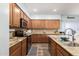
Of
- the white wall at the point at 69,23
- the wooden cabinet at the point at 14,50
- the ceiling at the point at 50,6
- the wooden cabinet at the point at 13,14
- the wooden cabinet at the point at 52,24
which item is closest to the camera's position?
the wooden cabinet at the point at 14,50

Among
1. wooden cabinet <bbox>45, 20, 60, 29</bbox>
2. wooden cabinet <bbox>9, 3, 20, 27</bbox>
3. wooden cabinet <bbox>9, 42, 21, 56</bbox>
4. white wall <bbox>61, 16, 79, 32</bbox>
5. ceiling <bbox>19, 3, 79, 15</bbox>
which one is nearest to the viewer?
wooden cabinet <bbox>9, 42, 21, 56</bbox>

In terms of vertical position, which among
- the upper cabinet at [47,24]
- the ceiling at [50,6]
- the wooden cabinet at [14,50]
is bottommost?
the wooden cabinet at [14,50]

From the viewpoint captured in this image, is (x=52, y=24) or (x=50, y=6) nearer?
(x=50, y=6)

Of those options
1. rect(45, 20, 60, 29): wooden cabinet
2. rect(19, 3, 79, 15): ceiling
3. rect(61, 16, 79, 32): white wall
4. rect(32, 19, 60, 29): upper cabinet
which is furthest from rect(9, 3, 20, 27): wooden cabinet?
rect(61, 16, 79, 32): white wall

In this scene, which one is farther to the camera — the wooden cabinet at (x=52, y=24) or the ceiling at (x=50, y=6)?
the wooden cabinet at (x=52, y=24)

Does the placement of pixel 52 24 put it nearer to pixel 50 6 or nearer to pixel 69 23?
pixel 69 23

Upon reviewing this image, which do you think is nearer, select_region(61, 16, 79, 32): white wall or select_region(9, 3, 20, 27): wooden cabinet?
select_region(9, 3, 20, 27): wooden cabinet

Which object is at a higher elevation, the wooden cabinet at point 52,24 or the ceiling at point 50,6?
the ceiling at point 50,6

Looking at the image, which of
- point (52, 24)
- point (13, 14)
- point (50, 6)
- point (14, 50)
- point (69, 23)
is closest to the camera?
point (14, 50)

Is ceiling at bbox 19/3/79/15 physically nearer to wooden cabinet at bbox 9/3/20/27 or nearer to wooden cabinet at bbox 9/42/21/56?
wooden cabinet at bbox 9/3/20/27

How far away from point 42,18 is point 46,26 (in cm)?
76

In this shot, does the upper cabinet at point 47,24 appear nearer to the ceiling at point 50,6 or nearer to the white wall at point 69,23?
the white wall at point 69,23

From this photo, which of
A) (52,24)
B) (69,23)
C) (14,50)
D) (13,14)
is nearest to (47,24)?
(52,24)

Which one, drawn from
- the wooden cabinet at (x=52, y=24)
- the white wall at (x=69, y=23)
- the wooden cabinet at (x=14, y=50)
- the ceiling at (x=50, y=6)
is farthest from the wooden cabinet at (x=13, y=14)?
the white wall at (x=69, y=23)
